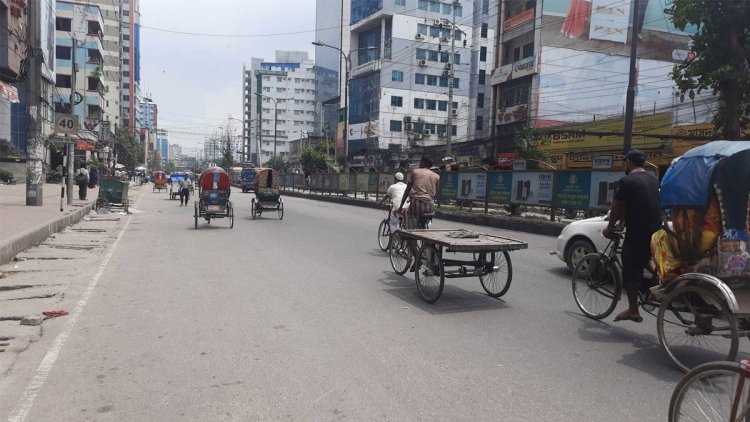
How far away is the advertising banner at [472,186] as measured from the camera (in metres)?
20.4

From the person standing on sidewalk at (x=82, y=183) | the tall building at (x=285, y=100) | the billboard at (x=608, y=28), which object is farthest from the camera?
the tall building at (x=285, y=100)

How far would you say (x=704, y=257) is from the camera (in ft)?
14.9

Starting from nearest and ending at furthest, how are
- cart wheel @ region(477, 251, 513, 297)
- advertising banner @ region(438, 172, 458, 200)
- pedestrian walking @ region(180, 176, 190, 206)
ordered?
cart wheel @ region(477, 251, 513, 297), advertising banner @ region(438, 172, 458, 200), pedestrian walking @ region(180, 176, 190, 206)

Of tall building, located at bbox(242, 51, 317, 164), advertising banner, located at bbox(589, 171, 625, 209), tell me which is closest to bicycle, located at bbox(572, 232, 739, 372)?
advertising banner, located at bbox(589, 171, 625, 209)

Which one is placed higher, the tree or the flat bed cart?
the tree

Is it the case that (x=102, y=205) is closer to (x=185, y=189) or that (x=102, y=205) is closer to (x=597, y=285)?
(x=185, y=189)

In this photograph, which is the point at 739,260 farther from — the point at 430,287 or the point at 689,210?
the point at 430,287

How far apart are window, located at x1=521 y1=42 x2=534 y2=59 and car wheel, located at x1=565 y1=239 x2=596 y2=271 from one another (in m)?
38.4

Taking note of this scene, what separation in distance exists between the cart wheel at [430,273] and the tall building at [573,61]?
3626 cm

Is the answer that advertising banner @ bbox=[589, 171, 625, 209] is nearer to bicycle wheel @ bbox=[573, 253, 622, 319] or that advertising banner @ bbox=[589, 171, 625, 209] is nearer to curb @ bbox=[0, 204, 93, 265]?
bicycle wheel @ bbox=[573, 253, 622, 319]

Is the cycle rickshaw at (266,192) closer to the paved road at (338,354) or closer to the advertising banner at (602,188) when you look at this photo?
the advertising banner at (602,188)

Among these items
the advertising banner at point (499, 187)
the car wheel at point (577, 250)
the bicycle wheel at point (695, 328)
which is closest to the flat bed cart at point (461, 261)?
the car wheel at point (577, 250)

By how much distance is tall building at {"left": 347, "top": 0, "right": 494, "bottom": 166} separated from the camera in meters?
69.8

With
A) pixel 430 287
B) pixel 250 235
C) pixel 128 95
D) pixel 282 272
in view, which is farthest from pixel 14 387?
pixel 128 95
